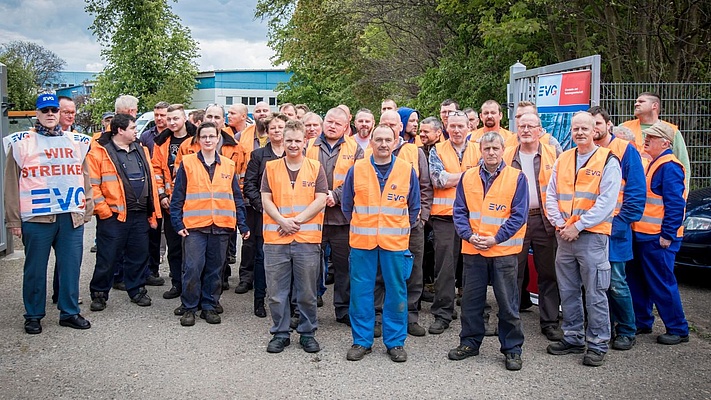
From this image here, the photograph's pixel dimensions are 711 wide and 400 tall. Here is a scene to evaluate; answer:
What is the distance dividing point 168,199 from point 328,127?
239 centimetres

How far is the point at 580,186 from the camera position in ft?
19.0

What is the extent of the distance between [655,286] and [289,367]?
3405mm

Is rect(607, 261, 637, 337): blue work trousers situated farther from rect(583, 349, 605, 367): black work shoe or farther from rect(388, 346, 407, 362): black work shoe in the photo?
rect(388, 346, 407, 362): black work shoe

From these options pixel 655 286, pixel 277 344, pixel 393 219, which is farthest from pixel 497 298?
pixel 277 344

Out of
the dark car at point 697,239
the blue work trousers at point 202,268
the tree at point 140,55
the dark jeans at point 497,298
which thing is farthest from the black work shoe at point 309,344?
the tree at point 140,55

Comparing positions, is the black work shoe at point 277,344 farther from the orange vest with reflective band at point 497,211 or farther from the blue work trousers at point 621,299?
the blue work trousers at point 621,299

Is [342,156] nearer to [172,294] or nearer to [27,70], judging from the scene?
[172,294]

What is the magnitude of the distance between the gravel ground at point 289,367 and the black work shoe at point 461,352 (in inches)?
2.7

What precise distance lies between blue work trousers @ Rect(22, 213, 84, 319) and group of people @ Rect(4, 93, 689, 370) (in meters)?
0.01

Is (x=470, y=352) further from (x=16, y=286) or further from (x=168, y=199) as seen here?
(x=16, y=286)

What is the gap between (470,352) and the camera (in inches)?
229

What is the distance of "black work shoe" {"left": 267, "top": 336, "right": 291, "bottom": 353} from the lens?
235 inches

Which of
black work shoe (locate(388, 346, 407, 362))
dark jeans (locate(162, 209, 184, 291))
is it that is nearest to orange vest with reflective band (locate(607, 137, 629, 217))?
black work shoe (locate(388, 346, 407, 362))

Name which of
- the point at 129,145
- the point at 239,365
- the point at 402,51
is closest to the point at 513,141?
the point at 239,365
